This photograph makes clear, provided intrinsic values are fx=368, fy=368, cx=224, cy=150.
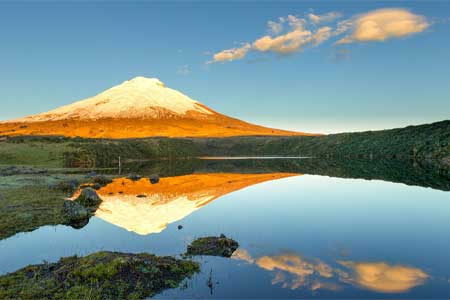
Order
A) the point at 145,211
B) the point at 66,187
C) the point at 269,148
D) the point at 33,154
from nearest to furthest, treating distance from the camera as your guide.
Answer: the point at 145,211, the point at 66,187, the point at 33,154, the point at 269,148

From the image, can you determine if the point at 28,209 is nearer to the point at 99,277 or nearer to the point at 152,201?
the point at 152,201

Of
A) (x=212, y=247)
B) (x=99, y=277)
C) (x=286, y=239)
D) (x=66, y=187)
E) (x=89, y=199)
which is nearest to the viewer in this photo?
(x=99, y=277)

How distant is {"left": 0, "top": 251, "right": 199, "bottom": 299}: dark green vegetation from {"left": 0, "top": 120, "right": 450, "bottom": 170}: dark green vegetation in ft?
270

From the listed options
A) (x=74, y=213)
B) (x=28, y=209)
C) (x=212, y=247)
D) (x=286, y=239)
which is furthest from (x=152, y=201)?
(x=286, y=239)

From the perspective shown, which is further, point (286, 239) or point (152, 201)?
point (152, 201)

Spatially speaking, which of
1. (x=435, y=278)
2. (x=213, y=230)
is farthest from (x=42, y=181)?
(x=435, y=278)

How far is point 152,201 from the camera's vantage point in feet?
146

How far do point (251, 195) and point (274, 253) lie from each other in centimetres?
2793

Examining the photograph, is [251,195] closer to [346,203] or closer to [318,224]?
[346,203]

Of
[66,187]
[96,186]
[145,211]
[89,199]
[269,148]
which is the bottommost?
[145,211]

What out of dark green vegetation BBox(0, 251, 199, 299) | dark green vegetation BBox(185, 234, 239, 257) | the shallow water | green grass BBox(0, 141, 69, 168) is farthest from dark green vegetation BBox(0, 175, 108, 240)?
green grass BBox(0, 141, 69, 168)

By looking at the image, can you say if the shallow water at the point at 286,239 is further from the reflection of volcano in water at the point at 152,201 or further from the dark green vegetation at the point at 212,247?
the dark green vegetation at the point at 212,247

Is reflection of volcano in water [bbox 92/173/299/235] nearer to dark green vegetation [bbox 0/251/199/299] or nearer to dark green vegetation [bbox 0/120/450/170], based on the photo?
dark green vegetation [bbox 0/251/199/299]

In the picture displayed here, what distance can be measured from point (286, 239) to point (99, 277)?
13632 mm
